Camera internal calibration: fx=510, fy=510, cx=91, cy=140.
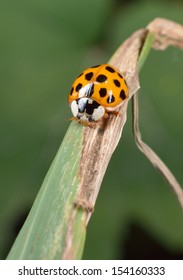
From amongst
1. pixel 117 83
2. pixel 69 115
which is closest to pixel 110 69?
pixel 117 83

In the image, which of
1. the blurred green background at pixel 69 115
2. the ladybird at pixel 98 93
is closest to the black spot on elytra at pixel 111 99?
the ladybird at pixel 98 93

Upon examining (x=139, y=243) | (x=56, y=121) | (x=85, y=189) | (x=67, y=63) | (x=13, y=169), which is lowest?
(x=139, y=243)

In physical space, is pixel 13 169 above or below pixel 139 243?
above

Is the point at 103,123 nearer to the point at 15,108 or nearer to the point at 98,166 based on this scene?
the point at 98,166

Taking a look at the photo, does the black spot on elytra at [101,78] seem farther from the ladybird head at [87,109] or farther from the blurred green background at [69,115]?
the blurred green background at [69,115]

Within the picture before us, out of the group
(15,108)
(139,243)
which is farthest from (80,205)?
(15,108)

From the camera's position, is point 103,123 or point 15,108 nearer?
point 103,123
